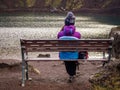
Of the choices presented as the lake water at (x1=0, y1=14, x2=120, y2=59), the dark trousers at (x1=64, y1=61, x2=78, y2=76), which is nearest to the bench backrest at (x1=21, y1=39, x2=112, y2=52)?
the dark trousers at (x1=64, y1=61, x2=78, y2=76)

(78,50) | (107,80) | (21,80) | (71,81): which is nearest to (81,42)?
(78,50)

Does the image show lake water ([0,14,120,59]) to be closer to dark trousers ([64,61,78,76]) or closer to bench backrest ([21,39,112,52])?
dark trousers ([64,61,78,76])

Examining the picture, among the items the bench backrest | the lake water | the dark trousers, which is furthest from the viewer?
the lake water

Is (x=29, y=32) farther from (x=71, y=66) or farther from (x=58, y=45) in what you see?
(x=58, y=45)

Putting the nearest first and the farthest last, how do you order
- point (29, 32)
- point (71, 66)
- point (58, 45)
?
point (58, 45) < point (71, 66) < point (29, 32)

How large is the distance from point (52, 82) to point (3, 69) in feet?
11.0

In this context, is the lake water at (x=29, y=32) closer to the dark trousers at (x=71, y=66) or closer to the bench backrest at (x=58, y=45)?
the dark trousers at (x=71, y=66)

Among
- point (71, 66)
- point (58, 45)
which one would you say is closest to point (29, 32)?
point (71, 66)

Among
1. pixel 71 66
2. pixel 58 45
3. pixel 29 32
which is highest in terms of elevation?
pixel 58 45

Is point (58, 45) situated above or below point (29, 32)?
above

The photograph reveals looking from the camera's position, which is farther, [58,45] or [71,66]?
[71,66]

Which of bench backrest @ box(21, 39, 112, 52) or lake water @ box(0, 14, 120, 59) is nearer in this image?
bench backrest @ box(21, 39, 112, 52)

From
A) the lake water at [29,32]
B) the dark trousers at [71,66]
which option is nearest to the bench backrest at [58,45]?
the dark trousers at [71,66]

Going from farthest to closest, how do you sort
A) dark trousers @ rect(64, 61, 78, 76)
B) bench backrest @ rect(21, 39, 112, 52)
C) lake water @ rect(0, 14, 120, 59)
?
1. lake water @ rect(0, 14, 120, 59)
2. dark trousers @ rect(64, 61, 78, 76)
3. bench backrest @ rect(21, 39, 112, 52)
